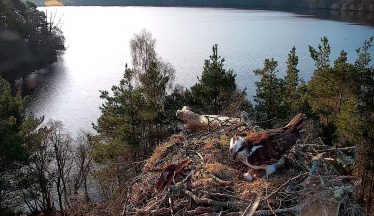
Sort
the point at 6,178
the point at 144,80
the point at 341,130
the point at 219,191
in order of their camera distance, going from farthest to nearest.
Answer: the point at 144,80
the point at 341,130
the point at 6,178
the point at 219,191

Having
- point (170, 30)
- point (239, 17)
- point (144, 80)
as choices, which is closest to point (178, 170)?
point (144, 80)

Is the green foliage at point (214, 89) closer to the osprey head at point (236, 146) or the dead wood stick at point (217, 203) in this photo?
the osprey head at point (236, 146)

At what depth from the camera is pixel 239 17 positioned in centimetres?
11088

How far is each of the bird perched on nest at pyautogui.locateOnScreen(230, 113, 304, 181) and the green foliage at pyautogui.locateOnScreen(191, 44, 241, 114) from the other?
50.1 feet

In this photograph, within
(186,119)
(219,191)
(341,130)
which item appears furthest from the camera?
(341,130)

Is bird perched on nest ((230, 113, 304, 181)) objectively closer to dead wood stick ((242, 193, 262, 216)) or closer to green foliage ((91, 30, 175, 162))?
dead wood stick ((242, 193, 262, 216))

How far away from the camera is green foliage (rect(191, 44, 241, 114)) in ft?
76.6

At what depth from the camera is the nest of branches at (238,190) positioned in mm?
6629

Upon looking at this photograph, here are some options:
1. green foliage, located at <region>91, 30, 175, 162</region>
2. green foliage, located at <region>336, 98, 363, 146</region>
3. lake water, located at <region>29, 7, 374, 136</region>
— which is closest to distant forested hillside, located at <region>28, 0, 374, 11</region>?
lake water, located at <region>29, 7, 374, 136</region>

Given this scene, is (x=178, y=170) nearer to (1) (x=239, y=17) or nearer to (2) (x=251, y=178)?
(2) (x=251, y=178)

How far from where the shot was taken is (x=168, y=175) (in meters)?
7.56

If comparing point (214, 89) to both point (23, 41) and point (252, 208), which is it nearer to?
point (252, 208)

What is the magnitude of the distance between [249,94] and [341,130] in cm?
2007

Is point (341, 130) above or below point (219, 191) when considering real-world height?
below
